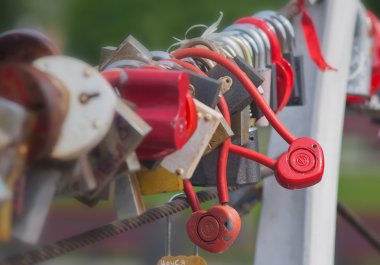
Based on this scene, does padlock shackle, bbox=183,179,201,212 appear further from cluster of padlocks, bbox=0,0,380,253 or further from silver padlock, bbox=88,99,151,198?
silver padlock, bbox=88,99,151,198

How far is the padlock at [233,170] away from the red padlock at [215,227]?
0.42ft

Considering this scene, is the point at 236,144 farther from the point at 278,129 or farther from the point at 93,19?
the point at 93,19

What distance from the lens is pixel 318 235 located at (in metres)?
1.36

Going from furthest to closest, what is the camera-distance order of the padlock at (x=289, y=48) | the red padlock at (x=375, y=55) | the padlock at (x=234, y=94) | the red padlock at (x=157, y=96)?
the red padlock at (x=375, y=55) < the padlock at (x=289, y=48) < the padlock at (x=234, y=94) < the red padlock at (x=157, y=96)

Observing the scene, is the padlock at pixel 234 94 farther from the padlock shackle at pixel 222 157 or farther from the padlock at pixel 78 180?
the padlock at pixel 78 180

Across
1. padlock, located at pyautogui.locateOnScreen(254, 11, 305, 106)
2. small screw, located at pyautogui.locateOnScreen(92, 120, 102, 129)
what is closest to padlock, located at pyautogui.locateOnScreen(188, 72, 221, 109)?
small screw, located at pyautogui.locateOnScreen(92, 120, 102, 129)

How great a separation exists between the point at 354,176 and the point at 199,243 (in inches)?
290

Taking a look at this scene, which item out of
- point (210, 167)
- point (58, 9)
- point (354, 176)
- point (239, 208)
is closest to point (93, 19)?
point (58, 9)

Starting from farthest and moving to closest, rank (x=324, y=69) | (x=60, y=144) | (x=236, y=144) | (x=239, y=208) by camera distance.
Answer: (x=239, y=208), (x=324, y=69), (x=236, y=144), (x=60, y=144)

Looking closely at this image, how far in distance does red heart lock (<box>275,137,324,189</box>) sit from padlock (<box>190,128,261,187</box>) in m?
0.12

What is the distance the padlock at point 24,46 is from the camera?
0.76 metres

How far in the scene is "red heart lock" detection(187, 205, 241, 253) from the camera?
0.95m

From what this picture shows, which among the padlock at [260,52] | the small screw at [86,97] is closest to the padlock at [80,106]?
the small screw at [86,97]

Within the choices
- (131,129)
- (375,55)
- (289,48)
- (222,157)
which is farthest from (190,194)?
(375,55)
